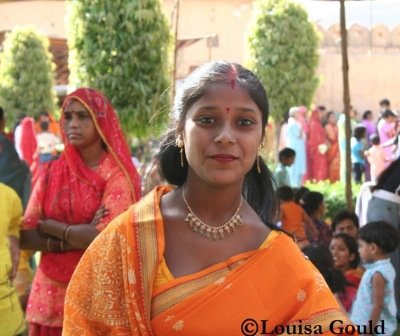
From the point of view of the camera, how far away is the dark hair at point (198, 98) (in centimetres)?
292

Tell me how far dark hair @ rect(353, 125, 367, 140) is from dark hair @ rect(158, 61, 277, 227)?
15.3m

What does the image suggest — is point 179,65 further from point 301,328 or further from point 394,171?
point 301,328

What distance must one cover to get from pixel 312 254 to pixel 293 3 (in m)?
14.8

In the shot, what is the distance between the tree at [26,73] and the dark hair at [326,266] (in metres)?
16.5

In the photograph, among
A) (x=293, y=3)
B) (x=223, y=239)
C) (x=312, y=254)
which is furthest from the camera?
(x=293, y=3)

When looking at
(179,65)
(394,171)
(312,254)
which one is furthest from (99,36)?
(179,65)

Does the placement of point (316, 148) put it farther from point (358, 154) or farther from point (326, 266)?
point (326, 266)

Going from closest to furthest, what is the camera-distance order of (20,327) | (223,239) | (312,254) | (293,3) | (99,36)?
(223,239), (20,327), (312,254), (99,36), (293,3)

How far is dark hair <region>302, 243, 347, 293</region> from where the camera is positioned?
575 cm

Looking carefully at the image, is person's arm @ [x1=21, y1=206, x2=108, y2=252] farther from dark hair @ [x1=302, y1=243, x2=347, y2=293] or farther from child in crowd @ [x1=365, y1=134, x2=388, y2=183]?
child in crowd @ [x1=365, y1=134, x2=388, y2=183]

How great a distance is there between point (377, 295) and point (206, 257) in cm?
315

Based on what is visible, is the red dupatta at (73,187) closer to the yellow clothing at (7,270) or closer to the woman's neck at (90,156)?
the woman's neck at (90,156)

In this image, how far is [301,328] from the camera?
2801mm

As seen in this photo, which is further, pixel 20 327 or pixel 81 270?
pixel 20 327
